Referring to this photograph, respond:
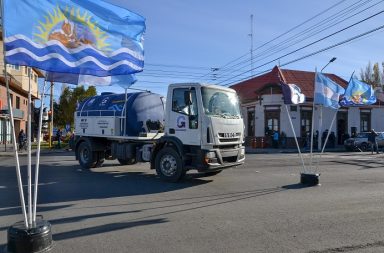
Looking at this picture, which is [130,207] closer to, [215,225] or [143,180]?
[215,225]

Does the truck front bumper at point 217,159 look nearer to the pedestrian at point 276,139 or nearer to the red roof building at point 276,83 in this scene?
the pedestrian at point 276,139

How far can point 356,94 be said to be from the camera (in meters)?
14.1

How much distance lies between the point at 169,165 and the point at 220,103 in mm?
2371

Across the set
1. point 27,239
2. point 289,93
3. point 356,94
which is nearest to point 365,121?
point 356,94

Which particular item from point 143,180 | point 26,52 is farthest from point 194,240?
point 143,180

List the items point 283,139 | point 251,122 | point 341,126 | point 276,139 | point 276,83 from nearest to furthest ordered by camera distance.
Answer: point 276,139
point 283,139
point 276,83
point 251,122
point 341,126

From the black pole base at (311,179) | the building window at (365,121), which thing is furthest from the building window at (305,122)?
the black pole base at (311,179)

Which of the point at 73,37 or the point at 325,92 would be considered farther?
the point at 325,92

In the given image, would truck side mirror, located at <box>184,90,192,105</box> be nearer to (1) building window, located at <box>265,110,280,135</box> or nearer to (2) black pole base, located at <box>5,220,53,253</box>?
(2) black pole base, located at <box>5,220,53,253</box>

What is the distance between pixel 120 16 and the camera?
6.29m

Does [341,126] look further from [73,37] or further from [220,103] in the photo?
[73,37]

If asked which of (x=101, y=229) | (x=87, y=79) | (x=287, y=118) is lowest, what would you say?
(x=101, y=229)

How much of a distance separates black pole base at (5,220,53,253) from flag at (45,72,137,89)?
2.13 metres

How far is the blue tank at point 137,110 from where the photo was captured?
47.4ft
